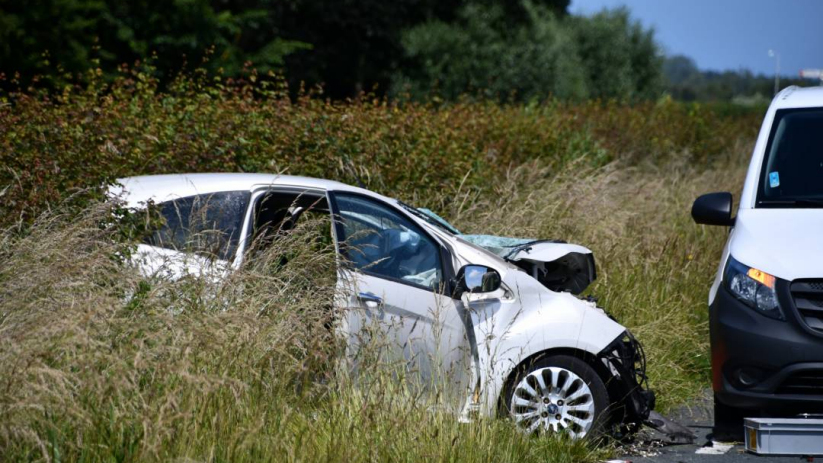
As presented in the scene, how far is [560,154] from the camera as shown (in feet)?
46.3

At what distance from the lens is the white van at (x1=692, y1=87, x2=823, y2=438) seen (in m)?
5.76

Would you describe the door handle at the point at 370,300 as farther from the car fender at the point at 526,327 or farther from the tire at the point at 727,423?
the tire at the point at 727,423

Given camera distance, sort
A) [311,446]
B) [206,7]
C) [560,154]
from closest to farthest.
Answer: [311,446] < [560,154] < [206,7]

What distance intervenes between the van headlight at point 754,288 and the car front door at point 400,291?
1621 millimetres

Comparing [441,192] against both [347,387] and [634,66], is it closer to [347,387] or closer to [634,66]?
[347,387]

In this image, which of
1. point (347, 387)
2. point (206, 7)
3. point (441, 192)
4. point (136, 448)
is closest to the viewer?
point (136, 448)

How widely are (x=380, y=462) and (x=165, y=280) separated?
1.52 meters

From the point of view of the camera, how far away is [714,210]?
22.3 feet

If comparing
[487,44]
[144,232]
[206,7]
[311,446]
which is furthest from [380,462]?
[487,44]

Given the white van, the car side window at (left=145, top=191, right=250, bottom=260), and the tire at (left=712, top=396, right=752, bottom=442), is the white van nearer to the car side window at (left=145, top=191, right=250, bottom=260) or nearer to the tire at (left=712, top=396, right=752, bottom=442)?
the tire at (left=712, top=396, right=752, bottom=442)

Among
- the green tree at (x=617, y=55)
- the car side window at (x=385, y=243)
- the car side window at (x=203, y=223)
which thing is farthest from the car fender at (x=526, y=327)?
the green tree at (x=617, y=55)

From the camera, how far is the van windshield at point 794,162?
6.74 meters

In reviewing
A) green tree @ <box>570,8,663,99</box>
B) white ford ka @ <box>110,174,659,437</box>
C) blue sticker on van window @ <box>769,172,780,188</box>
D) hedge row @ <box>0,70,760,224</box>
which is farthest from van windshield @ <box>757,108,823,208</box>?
green tree @ <box>570,8,663,99</box>

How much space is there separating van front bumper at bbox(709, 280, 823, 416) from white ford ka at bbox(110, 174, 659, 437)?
55cm
